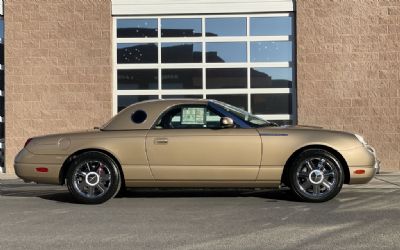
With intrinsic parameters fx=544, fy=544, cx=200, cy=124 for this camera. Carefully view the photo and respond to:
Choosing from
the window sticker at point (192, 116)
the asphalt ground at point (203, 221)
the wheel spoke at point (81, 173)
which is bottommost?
the asphalt ground at point (203, 221)

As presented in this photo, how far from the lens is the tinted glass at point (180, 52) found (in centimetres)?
1216

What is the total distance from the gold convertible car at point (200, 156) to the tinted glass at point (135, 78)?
15.9 feet

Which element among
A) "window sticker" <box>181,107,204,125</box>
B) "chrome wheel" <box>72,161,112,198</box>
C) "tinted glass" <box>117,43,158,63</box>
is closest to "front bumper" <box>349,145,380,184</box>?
"window sticker" <box>181,107,204,125</box>

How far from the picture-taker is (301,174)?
708 cm

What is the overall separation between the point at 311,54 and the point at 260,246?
7.49 m

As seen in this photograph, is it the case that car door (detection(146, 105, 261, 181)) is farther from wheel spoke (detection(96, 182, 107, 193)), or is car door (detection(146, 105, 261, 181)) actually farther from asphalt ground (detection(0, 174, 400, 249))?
wheel spoke (detection(96, 182, 107, 193))

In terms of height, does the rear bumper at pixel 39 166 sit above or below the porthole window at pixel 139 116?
below

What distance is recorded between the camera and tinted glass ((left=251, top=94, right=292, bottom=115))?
39.4ft

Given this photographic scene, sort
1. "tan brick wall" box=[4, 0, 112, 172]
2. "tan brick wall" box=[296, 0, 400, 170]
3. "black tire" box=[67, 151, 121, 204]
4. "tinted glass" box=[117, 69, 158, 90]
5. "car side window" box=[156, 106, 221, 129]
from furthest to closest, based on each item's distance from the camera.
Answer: "tinted glass" box=[117, 69, 158, 90] < "tan brick wall" box=[4, 0, 112, 172] < "tan brick wall" box=[296, 0, 400, 170] < "car side window" box=[156, 106, 221, 129] < "black tire" box=[67, 151, 121, 204]

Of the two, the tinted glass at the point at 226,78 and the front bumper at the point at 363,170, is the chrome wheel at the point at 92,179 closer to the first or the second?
the front bumper at the point at 363,170

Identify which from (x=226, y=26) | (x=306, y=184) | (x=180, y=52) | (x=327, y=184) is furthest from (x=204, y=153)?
(x=226, y=26)

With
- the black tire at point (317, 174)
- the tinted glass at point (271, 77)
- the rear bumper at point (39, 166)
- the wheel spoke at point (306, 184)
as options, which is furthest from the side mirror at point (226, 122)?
the tinted glass at point (271, 77)

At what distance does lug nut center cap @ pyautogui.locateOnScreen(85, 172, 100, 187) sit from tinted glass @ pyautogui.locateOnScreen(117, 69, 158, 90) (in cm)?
518

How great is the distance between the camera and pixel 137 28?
1224cm
